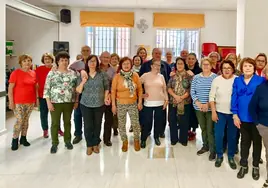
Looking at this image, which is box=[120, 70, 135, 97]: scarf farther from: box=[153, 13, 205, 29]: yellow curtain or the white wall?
the white wall

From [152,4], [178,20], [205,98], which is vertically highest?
[152,4]

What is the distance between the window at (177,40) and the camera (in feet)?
29.2

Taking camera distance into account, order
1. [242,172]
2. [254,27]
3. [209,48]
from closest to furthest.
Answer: [242,172]
[254,27]
[209,48]

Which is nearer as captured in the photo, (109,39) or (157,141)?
(157,141)

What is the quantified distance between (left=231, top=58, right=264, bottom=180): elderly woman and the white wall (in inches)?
279

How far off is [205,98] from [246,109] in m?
0.69

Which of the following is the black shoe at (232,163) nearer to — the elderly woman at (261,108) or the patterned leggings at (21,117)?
the elderly woman at (261,108)

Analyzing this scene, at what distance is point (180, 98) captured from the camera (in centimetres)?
393

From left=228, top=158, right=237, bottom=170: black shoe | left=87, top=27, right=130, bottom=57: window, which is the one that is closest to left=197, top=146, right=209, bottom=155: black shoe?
left=228, top=158, right=237, bottom=170: black shoe

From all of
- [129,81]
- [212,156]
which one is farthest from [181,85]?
[212,156]

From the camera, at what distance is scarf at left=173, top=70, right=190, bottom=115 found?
3.95 m

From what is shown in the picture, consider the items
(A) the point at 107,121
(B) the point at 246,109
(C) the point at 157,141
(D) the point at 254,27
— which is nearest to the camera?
(B) the point at 246,109

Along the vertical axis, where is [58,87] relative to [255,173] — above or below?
above

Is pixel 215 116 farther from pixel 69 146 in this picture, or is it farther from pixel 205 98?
pixel 69 146
